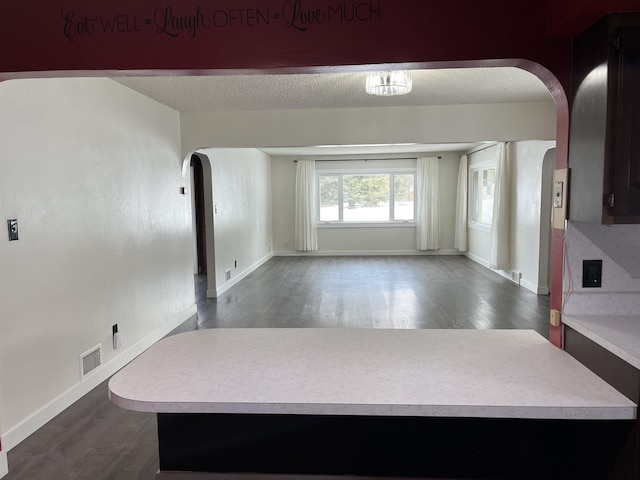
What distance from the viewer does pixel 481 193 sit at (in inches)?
330

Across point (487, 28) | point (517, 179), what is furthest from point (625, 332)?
point (517, 179)

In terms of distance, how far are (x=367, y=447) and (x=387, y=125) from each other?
3.46 m

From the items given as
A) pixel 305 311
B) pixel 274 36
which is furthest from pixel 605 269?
pixel 305 311

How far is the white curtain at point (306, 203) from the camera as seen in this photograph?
955 cm

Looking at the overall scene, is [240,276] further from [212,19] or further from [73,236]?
[212,19]

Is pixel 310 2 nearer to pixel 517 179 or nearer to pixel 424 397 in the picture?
pixel 424 397

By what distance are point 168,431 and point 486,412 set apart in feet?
3.53

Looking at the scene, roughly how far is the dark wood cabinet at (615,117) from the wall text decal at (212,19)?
0.73 metres

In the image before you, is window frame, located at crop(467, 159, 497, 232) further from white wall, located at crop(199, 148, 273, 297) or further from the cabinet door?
the cabinet door

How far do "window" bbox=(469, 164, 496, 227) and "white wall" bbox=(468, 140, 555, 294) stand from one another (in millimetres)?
921

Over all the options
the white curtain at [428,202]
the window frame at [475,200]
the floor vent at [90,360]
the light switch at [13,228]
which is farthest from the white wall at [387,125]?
the white curtain at [428,202]

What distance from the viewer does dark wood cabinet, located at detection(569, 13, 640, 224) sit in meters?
1.39

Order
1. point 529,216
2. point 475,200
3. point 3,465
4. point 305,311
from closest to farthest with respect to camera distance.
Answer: point 3,465
point 305,311
point 529,216
point 475,200

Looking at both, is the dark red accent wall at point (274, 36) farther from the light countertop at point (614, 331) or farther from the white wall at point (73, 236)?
the white wall at point (73, 236)
